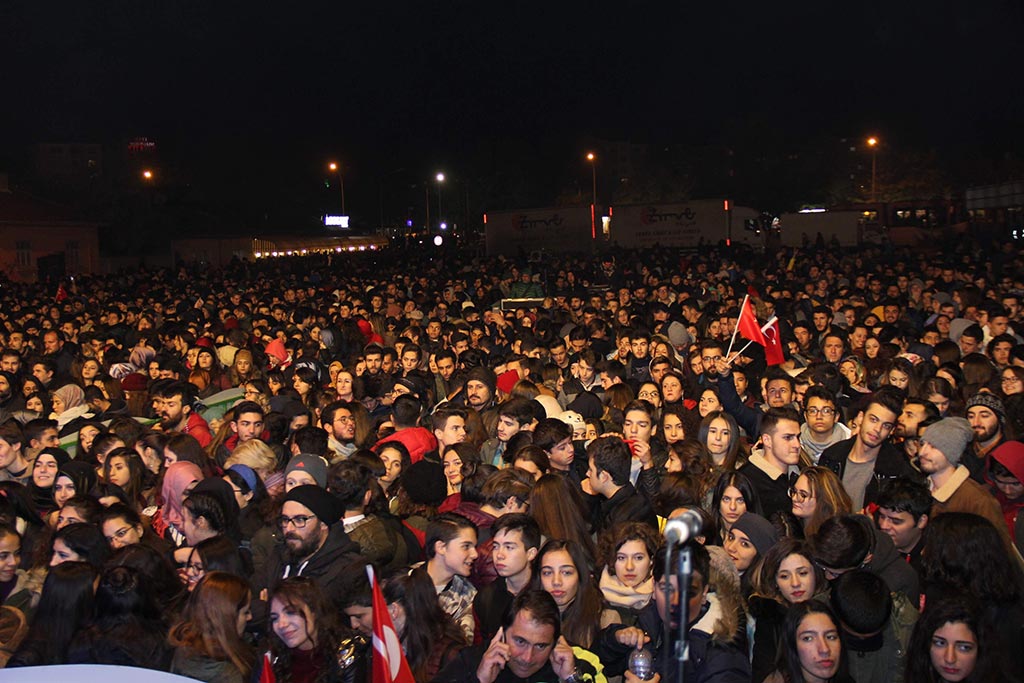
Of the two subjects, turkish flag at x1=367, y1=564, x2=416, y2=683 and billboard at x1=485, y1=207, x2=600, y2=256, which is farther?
billboard at x1=485, y1=207, x2=600, y2=256

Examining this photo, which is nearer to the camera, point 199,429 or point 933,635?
point 933,635

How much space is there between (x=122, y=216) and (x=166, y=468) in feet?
171

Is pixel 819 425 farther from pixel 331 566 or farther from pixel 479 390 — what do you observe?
pixel 331 566

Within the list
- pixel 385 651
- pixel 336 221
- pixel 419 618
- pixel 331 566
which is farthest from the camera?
pixel 336 221

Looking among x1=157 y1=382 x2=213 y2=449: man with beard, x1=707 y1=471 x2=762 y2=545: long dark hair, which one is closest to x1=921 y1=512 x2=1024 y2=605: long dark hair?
x1=707 y1=471 x2=762 y2=545: long dark hair

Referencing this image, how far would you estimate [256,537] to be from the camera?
587 cm

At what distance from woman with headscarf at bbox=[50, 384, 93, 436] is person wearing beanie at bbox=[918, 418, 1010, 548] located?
22.8 feet

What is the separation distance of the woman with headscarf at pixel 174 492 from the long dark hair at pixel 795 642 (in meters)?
3.70

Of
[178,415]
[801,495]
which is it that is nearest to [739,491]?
[801,495]

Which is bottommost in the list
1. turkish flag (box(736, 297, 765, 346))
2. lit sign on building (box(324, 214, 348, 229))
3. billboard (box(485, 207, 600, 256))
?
turkish flag (box(736, 297, 765, 346))

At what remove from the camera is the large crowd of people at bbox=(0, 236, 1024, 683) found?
4.36m

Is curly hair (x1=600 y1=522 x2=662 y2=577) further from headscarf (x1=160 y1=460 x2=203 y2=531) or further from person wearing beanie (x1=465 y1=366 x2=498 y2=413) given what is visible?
person wearing beanie (x1=465 y1=366 x2=498 y2=413)

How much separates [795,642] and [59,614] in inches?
120

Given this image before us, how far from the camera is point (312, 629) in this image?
4.43 metres
